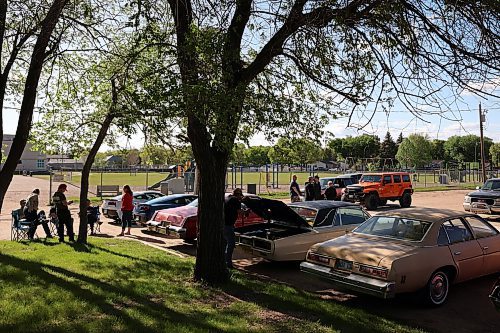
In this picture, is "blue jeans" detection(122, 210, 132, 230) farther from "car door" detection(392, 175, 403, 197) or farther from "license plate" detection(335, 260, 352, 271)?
"car door" detection(392, 175, 403, 197)

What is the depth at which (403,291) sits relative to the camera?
695 centimetres

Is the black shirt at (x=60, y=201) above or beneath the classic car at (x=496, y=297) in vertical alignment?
above

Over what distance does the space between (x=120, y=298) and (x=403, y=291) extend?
4.07m

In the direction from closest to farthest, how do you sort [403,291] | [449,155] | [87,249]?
[403,291] < [87,249] < [449,155]

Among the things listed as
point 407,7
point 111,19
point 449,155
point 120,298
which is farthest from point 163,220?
point 449,155

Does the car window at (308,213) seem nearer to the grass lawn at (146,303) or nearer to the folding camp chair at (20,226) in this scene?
the grass lawn at (146,303)

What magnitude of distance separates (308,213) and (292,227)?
2.23 ft

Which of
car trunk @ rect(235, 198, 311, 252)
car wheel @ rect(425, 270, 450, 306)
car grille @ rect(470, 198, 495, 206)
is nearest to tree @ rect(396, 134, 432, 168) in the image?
car grille @ rect(470, 198, 495, 206)

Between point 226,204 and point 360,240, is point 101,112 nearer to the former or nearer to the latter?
point 226,204

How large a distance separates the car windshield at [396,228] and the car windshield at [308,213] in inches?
74.5

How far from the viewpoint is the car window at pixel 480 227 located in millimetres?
8641

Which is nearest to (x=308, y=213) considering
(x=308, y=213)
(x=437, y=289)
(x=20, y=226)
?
(x=308, y=213)

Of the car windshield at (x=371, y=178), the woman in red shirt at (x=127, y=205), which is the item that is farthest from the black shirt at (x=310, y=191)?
the car windshield at (x=371, y=178)

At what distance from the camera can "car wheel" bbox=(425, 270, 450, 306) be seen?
7301 millimetres
